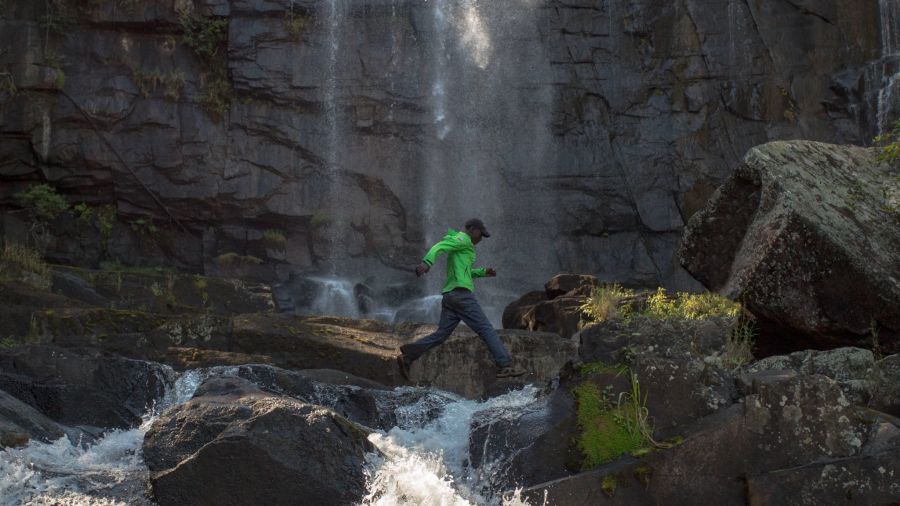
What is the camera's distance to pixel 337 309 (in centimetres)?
1967

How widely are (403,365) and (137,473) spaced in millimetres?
4837

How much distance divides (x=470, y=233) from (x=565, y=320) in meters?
2.46

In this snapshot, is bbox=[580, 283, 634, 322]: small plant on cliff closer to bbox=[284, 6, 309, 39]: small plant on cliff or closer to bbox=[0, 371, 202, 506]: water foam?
bbox=[0, 371, 202, 506]: water foam

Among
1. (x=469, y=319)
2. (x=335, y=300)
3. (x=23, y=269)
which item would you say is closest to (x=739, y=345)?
(x=469, y=319)

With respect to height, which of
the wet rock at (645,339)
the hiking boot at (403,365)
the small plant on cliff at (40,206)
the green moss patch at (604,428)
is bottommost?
the hiking boot at (403,365)

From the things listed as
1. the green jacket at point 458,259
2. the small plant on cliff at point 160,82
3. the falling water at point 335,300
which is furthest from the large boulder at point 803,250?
the small plant on cliff at point 160,82

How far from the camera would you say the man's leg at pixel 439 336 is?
11055 millimetres

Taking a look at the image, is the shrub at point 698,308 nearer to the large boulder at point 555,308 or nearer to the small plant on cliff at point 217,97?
the large boulder at point 555,308

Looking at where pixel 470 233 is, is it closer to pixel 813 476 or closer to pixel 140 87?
pixel 813 476

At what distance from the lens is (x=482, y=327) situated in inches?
430

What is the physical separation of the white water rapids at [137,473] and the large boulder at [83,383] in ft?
Answer: 2.46

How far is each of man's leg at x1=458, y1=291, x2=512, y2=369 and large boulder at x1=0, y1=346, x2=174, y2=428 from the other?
119 inches

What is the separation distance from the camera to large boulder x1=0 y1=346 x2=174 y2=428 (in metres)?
9.05

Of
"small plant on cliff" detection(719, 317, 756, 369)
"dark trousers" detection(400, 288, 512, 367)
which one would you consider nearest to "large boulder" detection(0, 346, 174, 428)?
"dark trousers" detection(400, 288, 512, 367)
